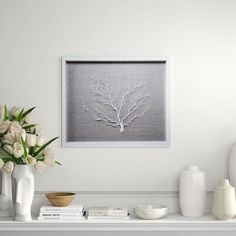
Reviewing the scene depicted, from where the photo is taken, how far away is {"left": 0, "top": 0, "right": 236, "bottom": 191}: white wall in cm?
257

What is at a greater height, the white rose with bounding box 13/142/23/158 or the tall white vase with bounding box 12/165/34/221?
the white rose with bounding box 13/142/23/158

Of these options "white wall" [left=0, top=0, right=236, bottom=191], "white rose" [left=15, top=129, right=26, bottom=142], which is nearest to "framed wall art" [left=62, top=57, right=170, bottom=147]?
"white wall" [left=0, top=0, right=236, bottom=191]

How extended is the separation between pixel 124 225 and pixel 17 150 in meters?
0.61

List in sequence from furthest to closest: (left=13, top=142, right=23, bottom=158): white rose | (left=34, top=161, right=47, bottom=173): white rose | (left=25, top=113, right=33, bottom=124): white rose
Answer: (left=25, top=113, right=33, bottom=124): white rose, (left=34, top=161, right=47, bottom=173): white rose, (left=13, top=142, right=23, bottom=158): white rose

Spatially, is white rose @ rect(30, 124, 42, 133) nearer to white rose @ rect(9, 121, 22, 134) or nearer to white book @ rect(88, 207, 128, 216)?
white rose @ rect(9, 121, 22, 134)

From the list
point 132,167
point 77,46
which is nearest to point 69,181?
point 132,167

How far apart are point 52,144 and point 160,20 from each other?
84 centimetres

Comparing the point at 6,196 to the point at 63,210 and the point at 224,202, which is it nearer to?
the point at 63,210

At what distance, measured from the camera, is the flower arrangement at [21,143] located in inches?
93.1

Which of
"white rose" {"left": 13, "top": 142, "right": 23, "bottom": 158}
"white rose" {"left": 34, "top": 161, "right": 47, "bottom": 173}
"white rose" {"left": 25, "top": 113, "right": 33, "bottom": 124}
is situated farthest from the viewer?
"white rose" {"left": 25, "top": 113, "right": 33, "bottom": 124}

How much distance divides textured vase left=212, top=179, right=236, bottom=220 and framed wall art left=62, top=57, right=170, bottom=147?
381 mm

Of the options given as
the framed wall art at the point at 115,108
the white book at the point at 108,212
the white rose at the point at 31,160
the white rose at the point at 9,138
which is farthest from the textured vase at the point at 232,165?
the white rose at the point at 9,138

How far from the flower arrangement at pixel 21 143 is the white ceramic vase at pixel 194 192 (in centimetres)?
65

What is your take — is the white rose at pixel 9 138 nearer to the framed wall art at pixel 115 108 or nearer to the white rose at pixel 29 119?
the white rose at pixel 29 119
